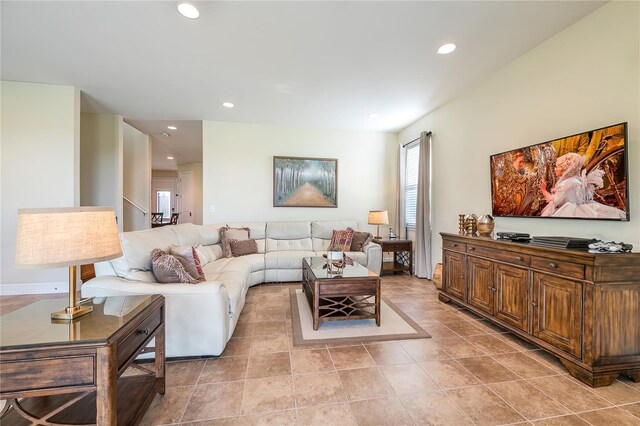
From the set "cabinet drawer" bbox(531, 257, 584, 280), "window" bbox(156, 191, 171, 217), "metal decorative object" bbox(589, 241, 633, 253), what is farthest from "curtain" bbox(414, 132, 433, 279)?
"window" bbox(156, 191, 171, 217)

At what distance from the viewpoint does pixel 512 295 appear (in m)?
2.37

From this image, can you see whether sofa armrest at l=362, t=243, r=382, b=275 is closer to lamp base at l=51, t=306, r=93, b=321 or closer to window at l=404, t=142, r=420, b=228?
window at l=404, t=142, r=420, b=228

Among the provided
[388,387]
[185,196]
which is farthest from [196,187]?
[388,387]

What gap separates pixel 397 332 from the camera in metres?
2.52

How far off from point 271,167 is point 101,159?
291 centimetres

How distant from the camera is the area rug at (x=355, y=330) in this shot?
7.87 ft

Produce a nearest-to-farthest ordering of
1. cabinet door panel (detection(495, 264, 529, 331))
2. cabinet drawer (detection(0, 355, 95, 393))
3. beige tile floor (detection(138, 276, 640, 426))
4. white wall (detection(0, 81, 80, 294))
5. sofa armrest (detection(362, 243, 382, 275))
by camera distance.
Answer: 1. cabinet drawer (detection(0, 355, 95, 393))
2. beige tile floor (detection(138, 276, 640, 426))
3. cabinet door panel (detection(495, 264, 529, 331))
4. white wall (detection(0, 81, 80, 294))
5. sofa armrest (detection(362, 243, 382, 275))

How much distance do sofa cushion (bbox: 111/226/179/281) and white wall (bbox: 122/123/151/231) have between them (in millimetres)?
4151

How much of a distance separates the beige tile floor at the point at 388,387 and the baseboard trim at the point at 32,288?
3.07m

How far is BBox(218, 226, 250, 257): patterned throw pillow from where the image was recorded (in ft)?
13.7

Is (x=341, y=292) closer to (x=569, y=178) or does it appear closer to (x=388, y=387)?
(x=388, y=387)

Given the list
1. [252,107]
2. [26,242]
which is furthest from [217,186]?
[26,242]

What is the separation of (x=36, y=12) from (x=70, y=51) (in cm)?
58

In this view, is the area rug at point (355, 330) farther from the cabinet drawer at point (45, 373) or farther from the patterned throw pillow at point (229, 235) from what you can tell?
the patterned throw pillow at point (229, 235)
